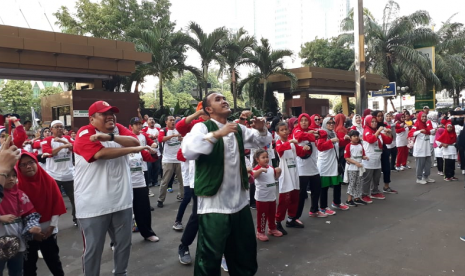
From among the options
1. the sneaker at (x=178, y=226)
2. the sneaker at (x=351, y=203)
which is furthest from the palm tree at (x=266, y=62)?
the sneaker at (x=178, y=226)

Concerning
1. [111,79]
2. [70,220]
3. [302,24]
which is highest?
[302,24]

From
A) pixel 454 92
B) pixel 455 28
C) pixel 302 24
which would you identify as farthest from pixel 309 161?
pixel 302 24

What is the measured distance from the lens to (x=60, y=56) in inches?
524

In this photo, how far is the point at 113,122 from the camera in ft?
11.5

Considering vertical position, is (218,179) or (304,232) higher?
(218,179)

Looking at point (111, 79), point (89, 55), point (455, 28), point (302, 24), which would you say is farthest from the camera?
point (302, 24)

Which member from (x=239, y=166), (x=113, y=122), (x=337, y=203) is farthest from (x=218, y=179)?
(x=337, y=203)

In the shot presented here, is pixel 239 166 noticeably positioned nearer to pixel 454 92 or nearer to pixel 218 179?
pixel 218 179

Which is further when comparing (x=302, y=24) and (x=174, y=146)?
(x=302, y=24)

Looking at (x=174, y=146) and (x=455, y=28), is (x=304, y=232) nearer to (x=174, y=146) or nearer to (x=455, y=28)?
(x=174, y=146)

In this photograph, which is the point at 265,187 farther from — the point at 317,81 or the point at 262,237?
the point at 317,81

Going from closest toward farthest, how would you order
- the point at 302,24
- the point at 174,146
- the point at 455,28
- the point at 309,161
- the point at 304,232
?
the point at 304,232, the point at 309,161, the point at 174,146, the point at 455,28, the point at 302,24

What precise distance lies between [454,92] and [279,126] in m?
34.3

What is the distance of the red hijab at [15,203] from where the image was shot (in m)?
3.07
